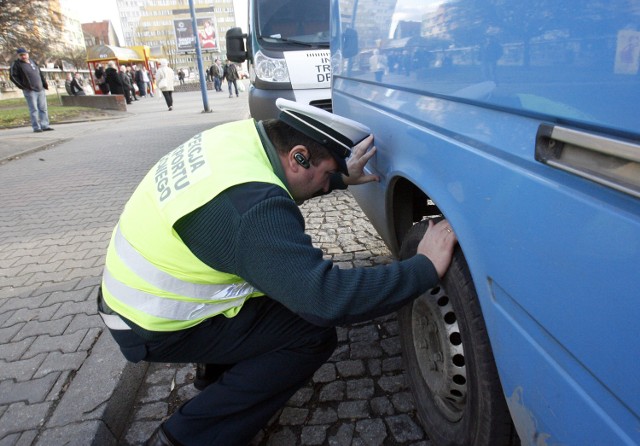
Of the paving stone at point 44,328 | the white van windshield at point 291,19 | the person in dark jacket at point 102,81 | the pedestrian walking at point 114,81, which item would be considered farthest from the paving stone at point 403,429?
the person in dark jacket at point 102,81

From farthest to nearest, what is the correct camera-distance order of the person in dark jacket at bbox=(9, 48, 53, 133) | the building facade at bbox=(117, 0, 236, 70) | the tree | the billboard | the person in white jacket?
the building facade at bbox=(117, 0, 236, 70) → the billboard → the tree → the person in white jacket → the person in dark jacket at bbox=(9, 48, 53, 133)

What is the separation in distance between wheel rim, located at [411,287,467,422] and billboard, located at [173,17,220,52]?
990 inches

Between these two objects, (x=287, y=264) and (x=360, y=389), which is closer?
(x=287, y=264)

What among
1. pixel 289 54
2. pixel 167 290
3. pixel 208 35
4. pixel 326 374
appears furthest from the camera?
pixel 208 35

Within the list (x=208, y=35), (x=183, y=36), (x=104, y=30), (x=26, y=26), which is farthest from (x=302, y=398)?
(x=104, y=30)

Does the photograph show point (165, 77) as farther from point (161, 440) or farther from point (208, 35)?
point (161, 440)

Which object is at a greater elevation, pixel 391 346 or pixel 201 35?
pixel 201 35

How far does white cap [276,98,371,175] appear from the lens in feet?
5.15

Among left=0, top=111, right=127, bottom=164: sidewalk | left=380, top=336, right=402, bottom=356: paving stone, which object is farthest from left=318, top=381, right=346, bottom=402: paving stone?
left=0, top=111, right=127, bottom=164: sidewalk

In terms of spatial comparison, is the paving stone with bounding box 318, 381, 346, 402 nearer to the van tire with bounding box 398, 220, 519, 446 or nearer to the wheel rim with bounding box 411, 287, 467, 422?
the van tire with bounding box 398, 220, 519, 446

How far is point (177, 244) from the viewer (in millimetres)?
1453

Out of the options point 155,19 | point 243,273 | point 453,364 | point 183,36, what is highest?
point 155,19

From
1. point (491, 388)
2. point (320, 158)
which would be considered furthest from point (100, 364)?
point (491, 388)

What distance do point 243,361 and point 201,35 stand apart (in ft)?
92.7
